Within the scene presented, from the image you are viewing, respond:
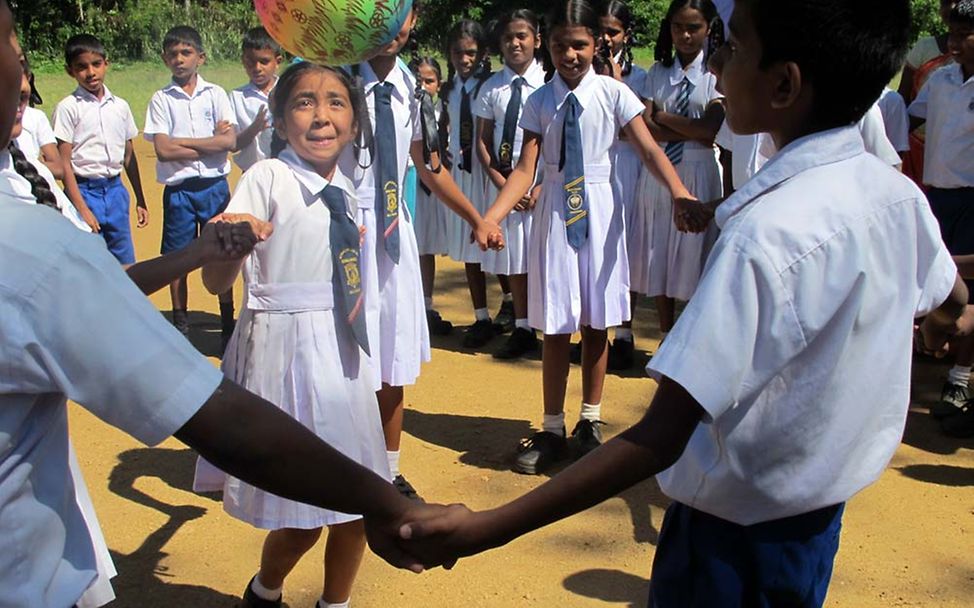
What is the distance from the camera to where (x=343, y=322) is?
3389 millimetres

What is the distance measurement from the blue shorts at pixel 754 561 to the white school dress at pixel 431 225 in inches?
233

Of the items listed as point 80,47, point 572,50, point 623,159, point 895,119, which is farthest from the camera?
point 80,47

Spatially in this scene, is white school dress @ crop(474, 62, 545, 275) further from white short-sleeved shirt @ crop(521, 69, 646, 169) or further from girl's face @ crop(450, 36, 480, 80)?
white short-sleeved shirt @ crop(521, 69, 646, 169)

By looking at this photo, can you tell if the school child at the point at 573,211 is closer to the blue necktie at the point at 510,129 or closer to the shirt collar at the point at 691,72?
the shirt collar at the point at 691,72

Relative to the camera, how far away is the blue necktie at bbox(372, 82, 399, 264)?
4.19m

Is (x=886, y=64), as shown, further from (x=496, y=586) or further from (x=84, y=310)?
(x=496, y=586)

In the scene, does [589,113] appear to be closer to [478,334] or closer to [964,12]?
[964,12]

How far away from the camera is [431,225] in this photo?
25.8ft

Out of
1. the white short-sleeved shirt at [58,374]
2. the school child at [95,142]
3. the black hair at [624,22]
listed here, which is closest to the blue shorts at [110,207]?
the school child at [95,142]

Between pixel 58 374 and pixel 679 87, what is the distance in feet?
17.5

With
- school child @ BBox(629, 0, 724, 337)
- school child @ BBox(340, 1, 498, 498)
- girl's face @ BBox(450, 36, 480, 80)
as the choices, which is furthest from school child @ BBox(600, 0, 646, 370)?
school child @ BBox(340, 1, 498, 498)

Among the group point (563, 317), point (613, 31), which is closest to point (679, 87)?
point (613, 31)

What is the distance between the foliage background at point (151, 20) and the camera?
25.4 m

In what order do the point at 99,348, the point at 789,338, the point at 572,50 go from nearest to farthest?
the point at 99,348
the point at 789,338
the point at 572,50
